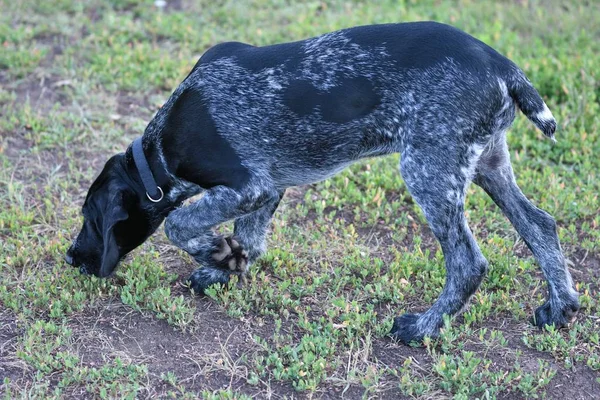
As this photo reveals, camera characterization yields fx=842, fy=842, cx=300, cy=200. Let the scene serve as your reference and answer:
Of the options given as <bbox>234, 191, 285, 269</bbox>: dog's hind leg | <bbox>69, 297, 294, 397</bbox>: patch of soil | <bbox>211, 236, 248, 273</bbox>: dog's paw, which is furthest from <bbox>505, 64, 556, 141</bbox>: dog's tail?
<bbox>69, 297, 294, 397</bbox>: patch of soil

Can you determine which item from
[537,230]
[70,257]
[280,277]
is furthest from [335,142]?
[70,257]

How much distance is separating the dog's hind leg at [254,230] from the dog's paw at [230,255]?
0.59ft

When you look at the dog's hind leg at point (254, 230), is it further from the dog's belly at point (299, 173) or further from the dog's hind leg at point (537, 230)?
the dog's hind leg at point (537, 230)

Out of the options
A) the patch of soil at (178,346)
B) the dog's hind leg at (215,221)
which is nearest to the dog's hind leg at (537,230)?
the dog's hind leg at (215,221)

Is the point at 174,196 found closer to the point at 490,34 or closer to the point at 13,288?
the point at 13,288

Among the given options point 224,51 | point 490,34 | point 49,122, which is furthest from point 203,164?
point 490,34

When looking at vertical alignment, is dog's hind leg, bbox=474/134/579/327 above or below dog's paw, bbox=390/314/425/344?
above

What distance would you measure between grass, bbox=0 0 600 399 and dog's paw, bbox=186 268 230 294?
70 millimetres

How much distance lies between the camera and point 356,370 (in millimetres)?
4492

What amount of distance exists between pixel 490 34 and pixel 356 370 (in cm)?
510

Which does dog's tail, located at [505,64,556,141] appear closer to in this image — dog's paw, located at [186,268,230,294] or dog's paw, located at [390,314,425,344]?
dog's paw, located at [390,314,425,344]

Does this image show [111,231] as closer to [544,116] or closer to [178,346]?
[178,346]

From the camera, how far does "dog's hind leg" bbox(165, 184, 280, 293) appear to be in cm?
480

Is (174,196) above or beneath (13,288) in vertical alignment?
above
